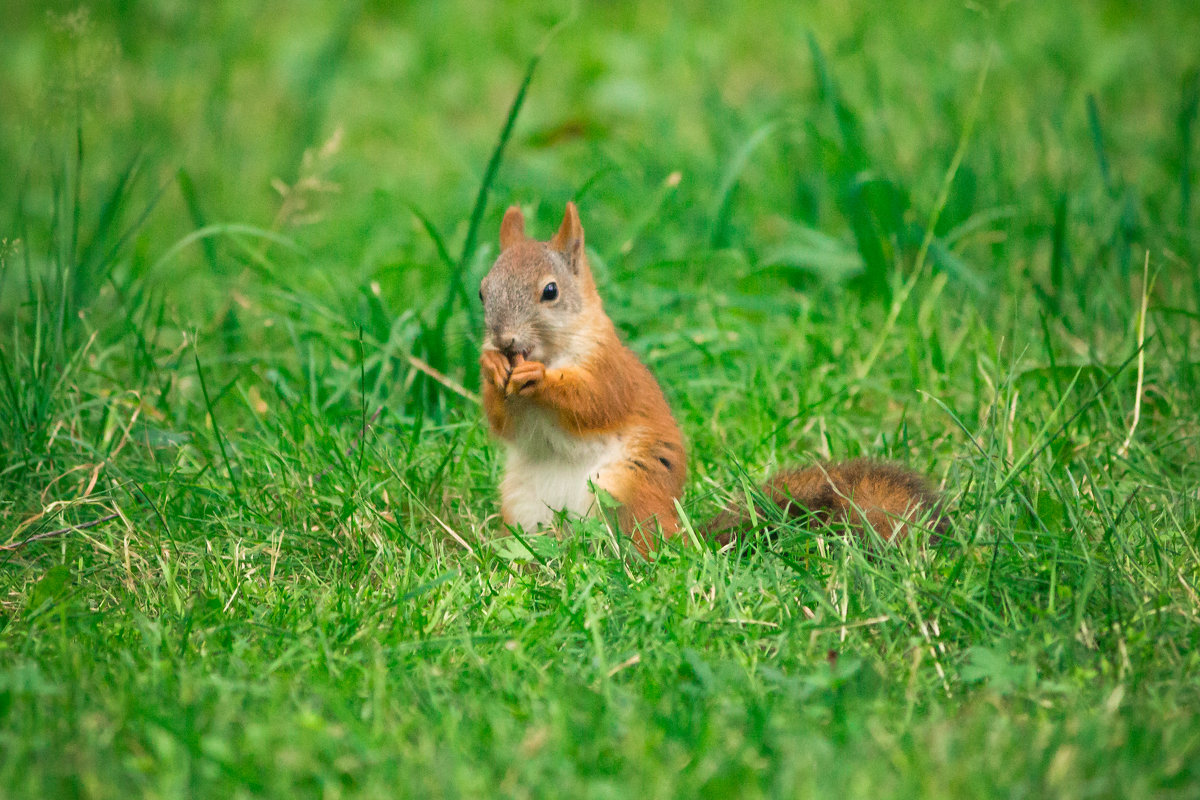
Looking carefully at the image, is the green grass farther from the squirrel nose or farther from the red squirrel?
the squirrel nose

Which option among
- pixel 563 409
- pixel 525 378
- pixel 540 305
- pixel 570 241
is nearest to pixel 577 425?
pixel 563 409

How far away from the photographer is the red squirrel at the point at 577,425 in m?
2.47

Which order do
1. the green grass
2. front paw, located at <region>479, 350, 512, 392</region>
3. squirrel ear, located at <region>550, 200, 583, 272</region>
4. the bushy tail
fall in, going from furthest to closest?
squirrel ear, located at <region>550, 200, 583, 272</region> < front paw, located at <region>479, 350, 512, 392</region> < the bushy tail < the green grass

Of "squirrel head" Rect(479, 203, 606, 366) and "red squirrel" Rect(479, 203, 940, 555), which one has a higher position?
"squirrel head" Rect(479, 203, 606, 366)

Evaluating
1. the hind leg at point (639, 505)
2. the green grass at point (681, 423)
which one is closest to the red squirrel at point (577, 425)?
the hind leg at point (639, 505)

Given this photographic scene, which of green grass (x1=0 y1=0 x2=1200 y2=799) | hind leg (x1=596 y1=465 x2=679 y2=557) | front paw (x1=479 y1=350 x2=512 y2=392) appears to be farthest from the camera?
front paw (x1=479 y1=350 x2=512 y2=392)

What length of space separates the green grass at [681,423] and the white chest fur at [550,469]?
4.9 inches

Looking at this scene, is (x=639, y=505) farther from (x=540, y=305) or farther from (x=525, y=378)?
(x=540, y=305)

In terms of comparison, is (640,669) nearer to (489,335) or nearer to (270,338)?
(489,335)

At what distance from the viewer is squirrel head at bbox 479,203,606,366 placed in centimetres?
261

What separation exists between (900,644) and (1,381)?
218cm

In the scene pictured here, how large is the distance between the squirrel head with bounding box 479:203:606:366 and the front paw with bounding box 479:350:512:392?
0.08ft

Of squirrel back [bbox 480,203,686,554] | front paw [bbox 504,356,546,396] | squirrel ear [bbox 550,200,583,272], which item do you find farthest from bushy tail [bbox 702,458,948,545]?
squirrel ear [bbox 550,200,583,272]

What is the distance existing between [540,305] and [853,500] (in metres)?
0.82
